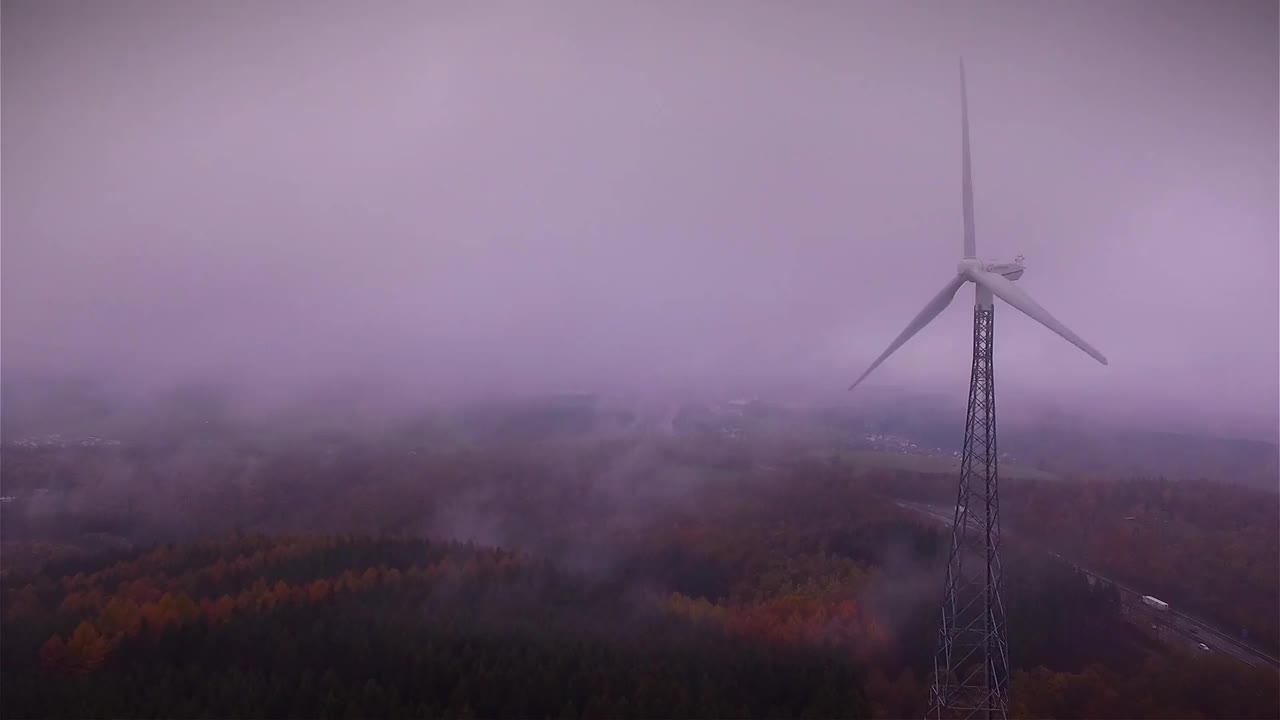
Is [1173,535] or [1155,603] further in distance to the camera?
[1173,535]

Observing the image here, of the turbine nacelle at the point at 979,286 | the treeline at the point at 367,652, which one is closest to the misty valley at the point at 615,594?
the treeline at the point at 367,652

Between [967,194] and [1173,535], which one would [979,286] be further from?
[1173,535]

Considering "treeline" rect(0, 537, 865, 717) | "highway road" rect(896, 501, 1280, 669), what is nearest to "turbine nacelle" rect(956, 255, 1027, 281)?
"treeline" rect(0, 537, 865, 717)

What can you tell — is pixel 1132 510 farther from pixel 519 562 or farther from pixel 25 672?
pixel 25 672

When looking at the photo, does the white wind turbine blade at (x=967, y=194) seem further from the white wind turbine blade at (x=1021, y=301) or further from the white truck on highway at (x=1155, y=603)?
the white truck on highway at (x=1155, y=603)

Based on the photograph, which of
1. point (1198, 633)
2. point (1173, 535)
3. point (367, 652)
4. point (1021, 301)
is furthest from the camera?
point (1173, 535)

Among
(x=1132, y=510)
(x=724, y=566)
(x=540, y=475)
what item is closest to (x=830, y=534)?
(x=724, y=566)

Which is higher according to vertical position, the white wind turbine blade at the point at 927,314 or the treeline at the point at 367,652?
the white wind turbine blade at the point at 927,314

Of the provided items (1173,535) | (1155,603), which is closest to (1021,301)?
(1155,603)

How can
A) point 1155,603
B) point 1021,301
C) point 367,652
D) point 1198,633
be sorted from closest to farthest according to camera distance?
point 1021,301
point 367,652
point 1198,633
point 1155,603

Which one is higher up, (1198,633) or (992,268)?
(992,268)
